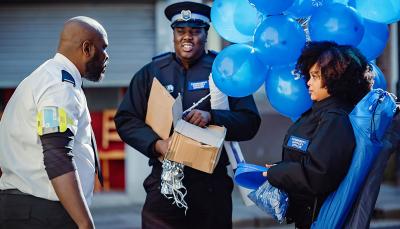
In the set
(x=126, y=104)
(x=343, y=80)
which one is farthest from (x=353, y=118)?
(x=126, y=104)

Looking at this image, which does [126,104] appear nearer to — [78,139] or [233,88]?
[233,88]

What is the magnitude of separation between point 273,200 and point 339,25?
0.97 m

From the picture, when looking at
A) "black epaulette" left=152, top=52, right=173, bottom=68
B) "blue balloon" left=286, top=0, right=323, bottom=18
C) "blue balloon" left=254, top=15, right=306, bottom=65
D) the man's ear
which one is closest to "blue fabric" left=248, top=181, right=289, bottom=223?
"blue balloon" left=254, top=15, right=306, bottom=65

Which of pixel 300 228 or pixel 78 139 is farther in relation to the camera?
pixel 300 228

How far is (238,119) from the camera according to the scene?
4.27 meters

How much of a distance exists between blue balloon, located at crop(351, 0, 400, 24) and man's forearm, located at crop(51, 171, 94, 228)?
1856 mm

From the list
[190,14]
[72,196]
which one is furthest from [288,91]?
[72,196]

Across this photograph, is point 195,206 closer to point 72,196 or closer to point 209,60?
point 209,60

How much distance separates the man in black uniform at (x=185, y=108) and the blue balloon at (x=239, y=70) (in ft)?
1.45

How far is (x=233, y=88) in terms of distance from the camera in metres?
3.73

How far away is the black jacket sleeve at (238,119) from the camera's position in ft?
13.7

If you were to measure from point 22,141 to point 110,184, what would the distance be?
23.1ft

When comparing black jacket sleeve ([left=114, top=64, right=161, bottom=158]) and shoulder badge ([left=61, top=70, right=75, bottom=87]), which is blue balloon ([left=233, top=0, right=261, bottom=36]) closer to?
black jacket sleeve ([left=114, top=64, right=161, bottom=158])

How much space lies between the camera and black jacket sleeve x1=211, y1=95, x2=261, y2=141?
4.17m
